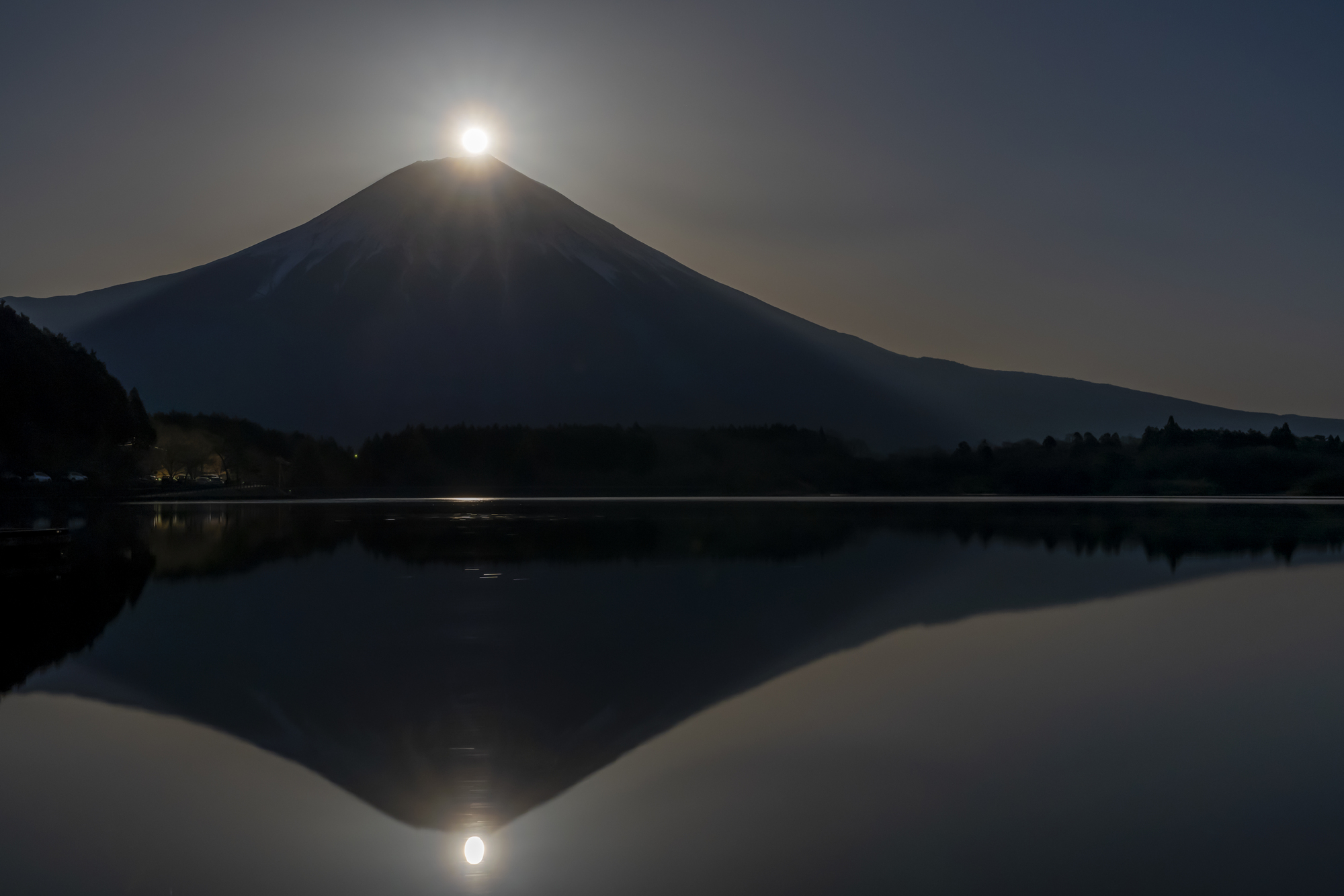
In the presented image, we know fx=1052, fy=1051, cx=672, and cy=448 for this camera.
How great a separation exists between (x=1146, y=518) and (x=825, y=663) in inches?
1591

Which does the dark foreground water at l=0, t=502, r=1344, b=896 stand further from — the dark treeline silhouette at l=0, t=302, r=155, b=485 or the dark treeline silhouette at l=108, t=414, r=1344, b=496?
the dark treeline silhouette at l=108, t=414, r=1344, b=496

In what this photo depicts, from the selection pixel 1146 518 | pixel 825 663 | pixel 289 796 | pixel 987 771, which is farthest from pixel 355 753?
pixel 1146 518

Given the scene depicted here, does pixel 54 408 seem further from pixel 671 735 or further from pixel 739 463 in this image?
pixel 739 463

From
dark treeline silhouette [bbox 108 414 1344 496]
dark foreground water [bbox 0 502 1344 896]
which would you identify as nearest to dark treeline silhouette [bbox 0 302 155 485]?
dark treeline silhouette [bbox 108 414 1344 496]

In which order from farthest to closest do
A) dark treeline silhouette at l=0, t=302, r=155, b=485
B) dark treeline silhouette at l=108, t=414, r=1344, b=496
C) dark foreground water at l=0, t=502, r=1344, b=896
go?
1. dark treeline silhouette at l=108, t=414, r=1344, b=496
2. dark treeline silhouette at l=0, t=302, r=155, b=485
3. dark foreground water at l=0, t=502, r=1344, b=896

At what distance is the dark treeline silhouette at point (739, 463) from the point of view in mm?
98375

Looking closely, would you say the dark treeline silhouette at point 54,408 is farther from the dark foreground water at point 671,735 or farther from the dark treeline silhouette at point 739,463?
the dark foreground water at point 671,735

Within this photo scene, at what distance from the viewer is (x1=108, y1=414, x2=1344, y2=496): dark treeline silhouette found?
98.4 m

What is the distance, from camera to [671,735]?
8.87m

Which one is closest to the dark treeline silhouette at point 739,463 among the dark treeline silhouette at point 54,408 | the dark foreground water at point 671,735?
the dark treeline silhouette at point 54,408

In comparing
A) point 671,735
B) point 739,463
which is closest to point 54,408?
point 671,735

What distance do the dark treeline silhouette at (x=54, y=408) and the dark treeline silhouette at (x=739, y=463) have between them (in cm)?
2962

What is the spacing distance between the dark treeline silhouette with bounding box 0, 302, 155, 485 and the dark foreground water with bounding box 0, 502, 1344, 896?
4964cm

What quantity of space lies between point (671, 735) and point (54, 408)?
67.2m
